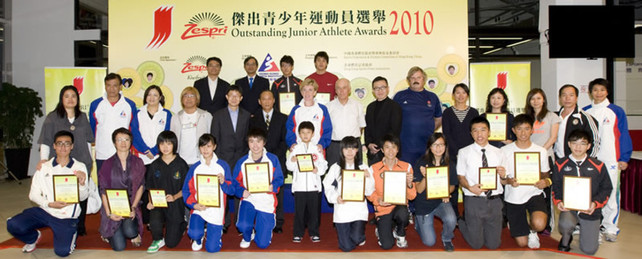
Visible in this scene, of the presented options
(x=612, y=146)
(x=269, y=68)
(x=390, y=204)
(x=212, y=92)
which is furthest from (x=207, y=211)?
(x=612, y=146)

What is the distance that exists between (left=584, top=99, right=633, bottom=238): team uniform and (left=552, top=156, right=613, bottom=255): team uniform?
70cm

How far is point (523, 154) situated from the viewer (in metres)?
4.33

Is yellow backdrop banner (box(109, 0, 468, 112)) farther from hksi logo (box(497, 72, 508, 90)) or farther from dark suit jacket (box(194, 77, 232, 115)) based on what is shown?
dark suit jacket (box(194, 77, 232, 115))

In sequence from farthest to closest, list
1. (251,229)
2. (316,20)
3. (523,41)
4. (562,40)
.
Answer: (523,41) < (316,20) < (562,40) < (251,229)

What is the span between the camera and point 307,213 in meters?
4.80

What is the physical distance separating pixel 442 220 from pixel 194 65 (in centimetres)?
454

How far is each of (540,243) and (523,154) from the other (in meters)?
0.98

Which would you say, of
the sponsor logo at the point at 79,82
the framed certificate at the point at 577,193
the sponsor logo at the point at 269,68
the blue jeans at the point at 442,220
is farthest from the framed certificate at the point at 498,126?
the sponsor logo at the point at 79,82

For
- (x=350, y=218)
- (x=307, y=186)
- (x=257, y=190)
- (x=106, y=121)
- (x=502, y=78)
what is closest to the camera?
(x=350, y=218)

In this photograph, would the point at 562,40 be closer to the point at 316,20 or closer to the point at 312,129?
the point at 316,20

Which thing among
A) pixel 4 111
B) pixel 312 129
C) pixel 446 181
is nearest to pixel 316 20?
pixel 312 129

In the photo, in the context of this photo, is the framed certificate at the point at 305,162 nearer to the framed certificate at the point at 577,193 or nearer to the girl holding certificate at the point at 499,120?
the girl holding certificate at the point at 499,120

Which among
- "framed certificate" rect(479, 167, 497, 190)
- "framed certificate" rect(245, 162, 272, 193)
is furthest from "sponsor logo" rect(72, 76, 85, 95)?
"framed certificate" rect(479, 167, 497, 190)

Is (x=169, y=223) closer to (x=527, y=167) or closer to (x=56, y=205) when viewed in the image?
(x=56, y=205)
